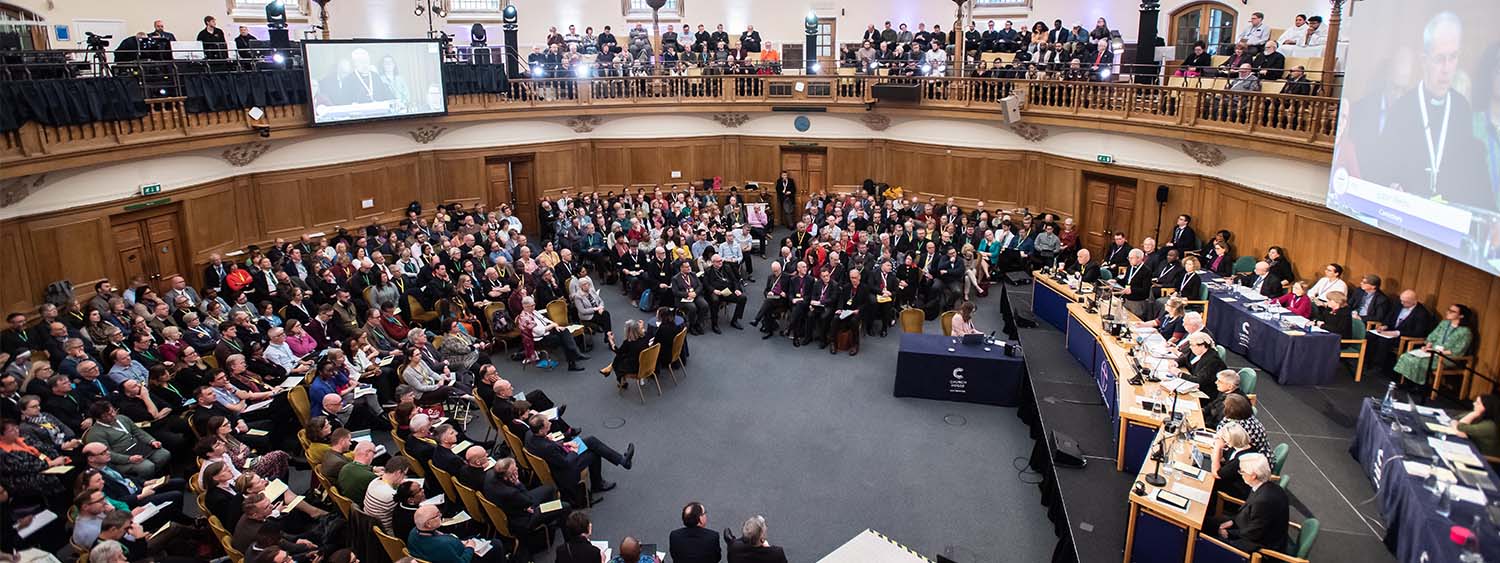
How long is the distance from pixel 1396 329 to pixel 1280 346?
1591 mm

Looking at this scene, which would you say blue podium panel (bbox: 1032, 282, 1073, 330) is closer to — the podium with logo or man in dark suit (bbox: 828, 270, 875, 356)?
the podium with logo

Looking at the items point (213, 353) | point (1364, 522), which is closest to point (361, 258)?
point (213, 353)

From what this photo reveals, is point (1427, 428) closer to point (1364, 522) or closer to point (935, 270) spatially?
point (1364, 522)

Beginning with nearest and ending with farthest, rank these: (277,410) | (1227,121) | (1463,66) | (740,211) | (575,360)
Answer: (1463,66) → (277,410) → (575,360) → (1227,121) → (740,211)

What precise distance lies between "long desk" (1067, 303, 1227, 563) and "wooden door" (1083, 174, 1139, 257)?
5.42 m

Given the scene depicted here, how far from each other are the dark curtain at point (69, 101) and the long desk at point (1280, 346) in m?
16.2

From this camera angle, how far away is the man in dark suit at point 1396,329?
35.3 ft

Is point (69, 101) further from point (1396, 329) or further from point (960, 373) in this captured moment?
point (1396, 329)

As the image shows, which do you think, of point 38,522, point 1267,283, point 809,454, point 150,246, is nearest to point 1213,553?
point 809,454

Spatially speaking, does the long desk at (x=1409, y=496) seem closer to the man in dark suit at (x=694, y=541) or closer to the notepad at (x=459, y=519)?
the man in dark suit at (x=694, y=541)

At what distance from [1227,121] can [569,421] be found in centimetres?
1121

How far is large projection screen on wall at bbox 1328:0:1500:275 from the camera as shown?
8.36m

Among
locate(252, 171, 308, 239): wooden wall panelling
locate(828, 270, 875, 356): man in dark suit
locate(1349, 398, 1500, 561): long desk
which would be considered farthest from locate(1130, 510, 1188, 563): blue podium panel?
locate(252, 171, 308, 239): wooden wall panelling

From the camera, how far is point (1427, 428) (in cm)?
817
